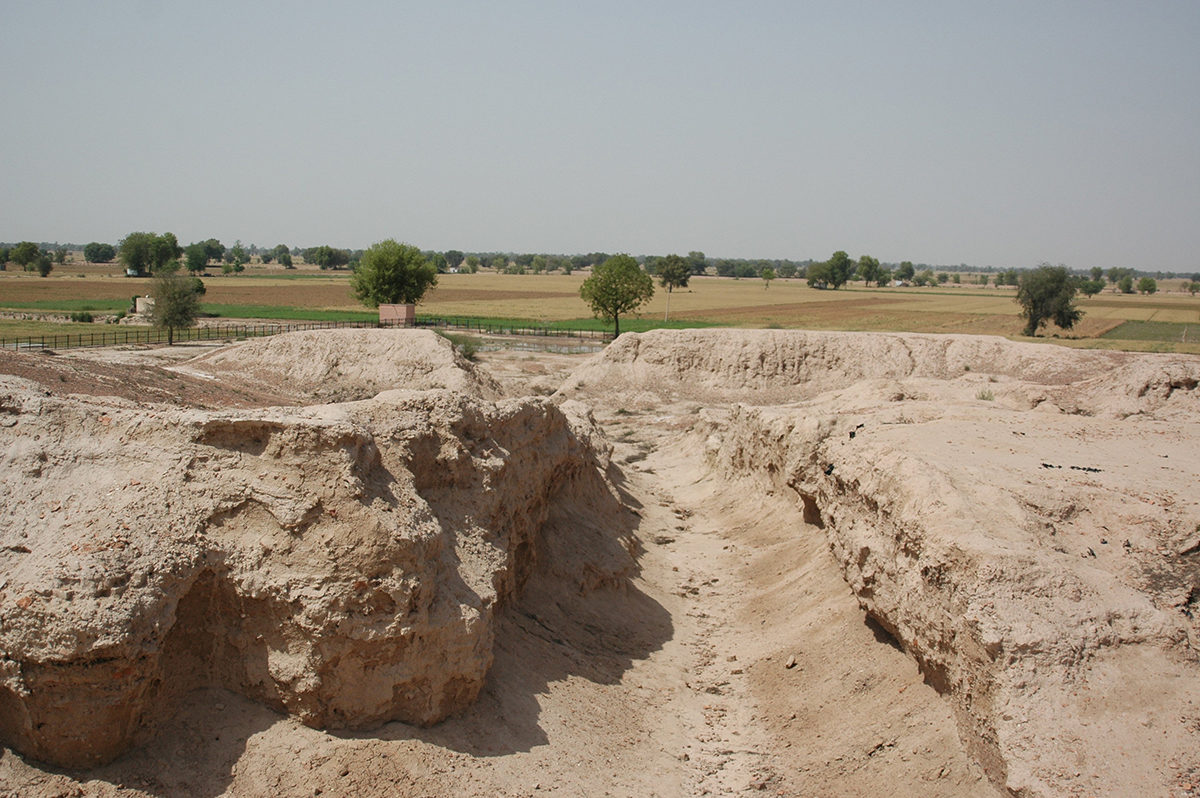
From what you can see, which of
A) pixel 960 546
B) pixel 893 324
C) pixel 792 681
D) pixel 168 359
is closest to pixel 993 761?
pixel 960 546

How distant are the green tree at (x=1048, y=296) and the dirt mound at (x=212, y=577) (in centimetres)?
6479

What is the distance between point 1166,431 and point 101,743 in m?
19.8

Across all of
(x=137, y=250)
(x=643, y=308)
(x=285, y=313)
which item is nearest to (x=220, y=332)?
(x=285, y=313)

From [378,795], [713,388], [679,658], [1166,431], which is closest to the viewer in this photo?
[378,795]

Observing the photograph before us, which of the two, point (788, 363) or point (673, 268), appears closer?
point (788, 363)

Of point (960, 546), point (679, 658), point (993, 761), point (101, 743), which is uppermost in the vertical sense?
point (960, 546)

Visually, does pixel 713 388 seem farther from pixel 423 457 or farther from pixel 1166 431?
pixel 423 457

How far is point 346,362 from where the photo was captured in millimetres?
40094

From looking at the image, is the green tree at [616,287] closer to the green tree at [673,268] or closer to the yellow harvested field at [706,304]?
the yellow harvested field at [706,304]

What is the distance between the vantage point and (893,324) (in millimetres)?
82062

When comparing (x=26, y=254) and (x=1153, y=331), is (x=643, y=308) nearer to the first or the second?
(x=1153, y=331)

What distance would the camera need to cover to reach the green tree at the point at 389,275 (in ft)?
224

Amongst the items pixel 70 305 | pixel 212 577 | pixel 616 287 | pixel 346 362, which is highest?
pixel 616 287

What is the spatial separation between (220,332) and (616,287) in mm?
28535
